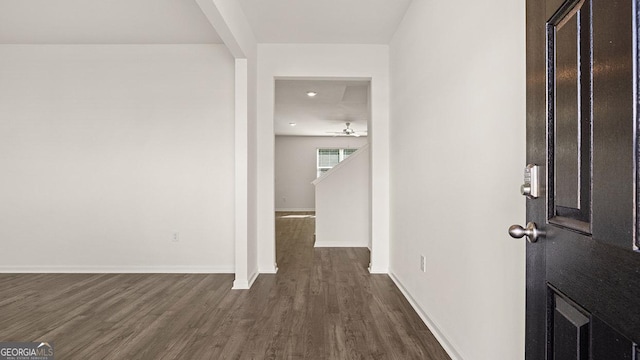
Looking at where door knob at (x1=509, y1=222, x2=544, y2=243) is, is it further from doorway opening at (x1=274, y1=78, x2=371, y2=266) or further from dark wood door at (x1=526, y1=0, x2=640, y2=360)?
doorway opening at (x1=274, y1=78, x2=371, y2=266)

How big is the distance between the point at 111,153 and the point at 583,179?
14.0 feet

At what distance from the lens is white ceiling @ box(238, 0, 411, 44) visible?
3088 millimetres

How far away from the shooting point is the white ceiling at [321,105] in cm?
543

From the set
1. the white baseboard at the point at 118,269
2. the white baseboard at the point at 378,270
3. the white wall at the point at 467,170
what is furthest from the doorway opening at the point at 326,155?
the white wall at the point at 467,170

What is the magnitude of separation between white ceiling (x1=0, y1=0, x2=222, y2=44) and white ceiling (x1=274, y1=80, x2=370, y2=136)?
1.80m

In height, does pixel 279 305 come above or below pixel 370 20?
below

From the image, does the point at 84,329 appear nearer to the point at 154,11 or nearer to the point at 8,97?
the point at 154,11

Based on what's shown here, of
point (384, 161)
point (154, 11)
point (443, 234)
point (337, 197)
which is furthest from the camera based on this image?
point (337, 197)

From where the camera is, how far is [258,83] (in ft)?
12.9

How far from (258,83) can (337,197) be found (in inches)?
86.0

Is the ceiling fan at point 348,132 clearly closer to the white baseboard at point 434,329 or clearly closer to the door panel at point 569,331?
the white baseboard at point 434,329

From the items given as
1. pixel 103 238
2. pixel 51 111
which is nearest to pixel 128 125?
pixel 51 111

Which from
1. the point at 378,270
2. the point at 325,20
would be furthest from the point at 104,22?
the point at 378,270

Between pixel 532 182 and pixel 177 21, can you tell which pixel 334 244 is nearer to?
pixel 177 21
